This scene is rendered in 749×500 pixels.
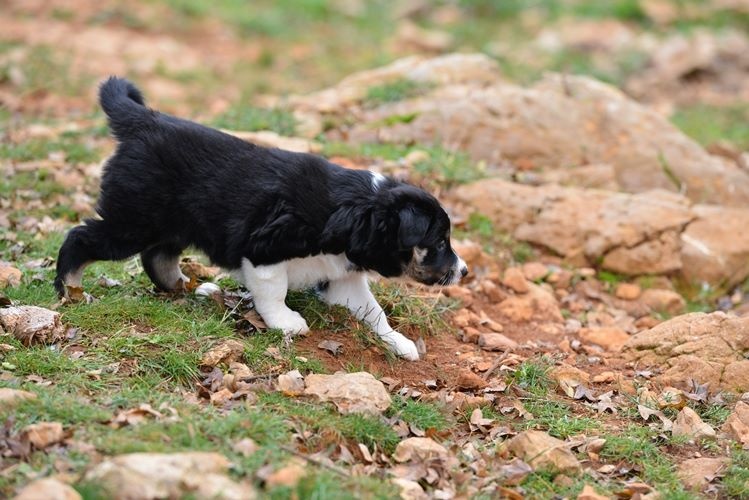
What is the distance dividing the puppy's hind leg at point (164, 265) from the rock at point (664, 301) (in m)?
4.00

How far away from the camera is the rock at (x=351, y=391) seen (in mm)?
4953

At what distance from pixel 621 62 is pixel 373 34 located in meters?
4.27

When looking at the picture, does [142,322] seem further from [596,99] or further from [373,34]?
[373,34]

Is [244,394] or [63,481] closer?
[63,481]

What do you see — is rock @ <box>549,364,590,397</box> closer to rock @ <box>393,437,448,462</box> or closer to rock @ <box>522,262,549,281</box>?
rock @ <box>393,437,448,462</box>

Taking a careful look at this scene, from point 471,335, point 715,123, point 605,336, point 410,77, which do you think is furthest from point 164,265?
point 715,123

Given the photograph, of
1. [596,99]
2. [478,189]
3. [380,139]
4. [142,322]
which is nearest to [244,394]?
[142,322]

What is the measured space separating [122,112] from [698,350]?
3964mm

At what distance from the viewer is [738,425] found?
5.32 meters

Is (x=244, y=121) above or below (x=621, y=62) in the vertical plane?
above

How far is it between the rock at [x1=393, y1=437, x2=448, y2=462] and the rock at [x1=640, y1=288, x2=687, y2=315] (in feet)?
12.3

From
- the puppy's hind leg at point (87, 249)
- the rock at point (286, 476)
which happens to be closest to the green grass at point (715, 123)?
the puppy's hind leg at point (87, 249)

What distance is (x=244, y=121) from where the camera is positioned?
963cm

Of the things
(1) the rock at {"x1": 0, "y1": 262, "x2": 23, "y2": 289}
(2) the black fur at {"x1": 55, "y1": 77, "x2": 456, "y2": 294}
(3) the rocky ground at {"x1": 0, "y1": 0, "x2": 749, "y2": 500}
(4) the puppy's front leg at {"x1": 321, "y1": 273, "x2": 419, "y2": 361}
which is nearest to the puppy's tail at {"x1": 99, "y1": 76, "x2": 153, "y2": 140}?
(2) the black fur at {"x1": 55, "y1": 77, "x2": 456, "y2": 294}
